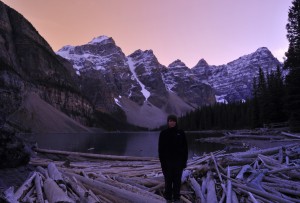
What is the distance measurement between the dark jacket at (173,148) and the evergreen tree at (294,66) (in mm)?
32113

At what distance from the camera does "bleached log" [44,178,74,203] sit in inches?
276

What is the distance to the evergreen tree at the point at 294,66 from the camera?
37.9 metres

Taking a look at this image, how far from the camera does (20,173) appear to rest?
33.5 feet

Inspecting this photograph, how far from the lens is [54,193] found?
7543 millimetres

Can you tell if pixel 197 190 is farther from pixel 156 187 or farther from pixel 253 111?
pixel 253 111

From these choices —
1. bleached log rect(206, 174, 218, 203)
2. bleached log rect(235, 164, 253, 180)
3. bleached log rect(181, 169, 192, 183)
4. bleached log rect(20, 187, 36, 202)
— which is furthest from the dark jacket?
bleached log rect(20, 187, 36, 202)

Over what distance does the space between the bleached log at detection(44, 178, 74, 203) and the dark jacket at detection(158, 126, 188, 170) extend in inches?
109

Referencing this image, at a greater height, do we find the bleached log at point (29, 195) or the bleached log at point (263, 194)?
the bleached log at point (29, 195)

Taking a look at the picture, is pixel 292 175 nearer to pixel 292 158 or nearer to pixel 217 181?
pixel 217 181

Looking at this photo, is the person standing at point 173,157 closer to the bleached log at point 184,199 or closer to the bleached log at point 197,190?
the bleached log at point 184,199

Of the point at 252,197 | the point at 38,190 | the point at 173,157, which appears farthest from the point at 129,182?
the point at 252,197

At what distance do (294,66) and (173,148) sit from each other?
119ft

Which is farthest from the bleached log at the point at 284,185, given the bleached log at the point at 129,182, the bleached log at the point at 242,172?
the bleached log at the point at 129,182

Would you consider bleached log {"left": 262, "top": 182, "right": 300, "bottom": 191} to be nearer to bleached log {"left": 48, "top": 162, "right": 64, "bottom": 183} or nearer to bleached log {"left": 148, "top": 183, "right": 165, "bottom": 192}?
bleached log {"left": 148, "top": 183, "right": 165, "bottom": 192}
